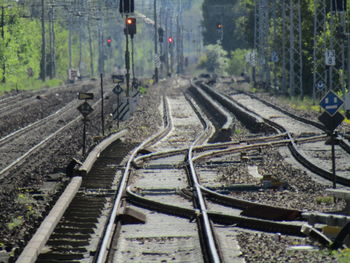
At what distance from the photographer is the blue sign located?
19.1 meters

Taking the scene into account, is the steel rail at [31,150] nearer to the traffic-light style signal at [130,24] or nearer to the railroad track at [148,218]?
the railroad track at [148,218]

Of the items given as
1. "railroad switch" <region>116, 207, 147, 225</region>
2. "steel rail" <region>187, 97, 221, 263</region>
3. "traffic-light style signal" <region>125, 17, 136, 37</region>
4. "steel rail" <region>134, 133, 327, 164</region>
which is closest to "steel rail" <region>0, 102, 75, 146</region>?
"traffic-light style signal" <region>125, 17, 136, 37</region>

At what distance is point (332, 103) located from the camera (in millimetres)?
19266

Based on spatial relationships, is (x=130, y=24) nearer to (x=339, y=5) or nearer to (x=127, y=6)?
(x=127, y=6)

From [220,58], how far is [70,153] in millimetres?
120430

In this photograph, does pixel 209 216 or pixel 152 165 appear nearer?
pixel 209 216

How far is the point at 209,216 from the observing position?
1539 centimetres

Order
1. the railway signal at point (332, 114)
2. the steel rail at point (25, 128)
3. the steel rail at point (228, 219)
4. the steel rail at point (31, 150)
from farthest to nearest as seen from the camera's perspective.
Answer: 1. the steel rail at point (25, 128)
2. the steel rail at point (31, 150)
3. the railway signal at point (332, 114)
4. the steel rail at point (228, 219)

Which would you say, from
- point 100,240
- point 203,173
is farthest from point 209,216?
point 203,173

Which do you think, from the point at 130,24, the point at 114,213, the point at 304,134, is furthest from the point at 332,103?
the point at 130,24

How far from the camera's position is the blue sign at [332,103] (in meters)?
19.1

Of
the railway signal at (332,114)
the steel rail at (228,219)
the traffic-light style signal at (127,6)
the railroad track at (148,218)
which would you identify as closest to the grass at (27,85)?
the traffic-light style signal at (127,6)

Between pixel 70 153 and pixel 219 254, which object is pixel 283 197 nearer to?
pixel 219 254

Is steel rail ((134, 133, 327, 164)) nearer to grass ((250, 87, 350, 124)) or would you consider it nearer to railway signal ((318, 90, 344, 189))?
railway signal ((318, 90, 344, 189))
